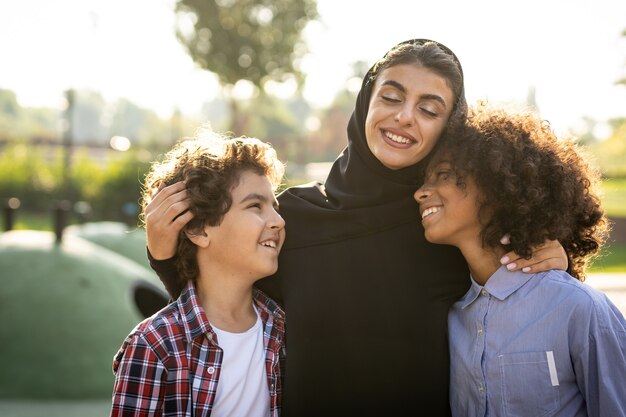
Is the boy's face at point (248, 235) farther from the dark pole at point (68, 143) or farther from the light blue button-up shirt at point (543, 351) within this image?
the dark pole at point (68, 143)

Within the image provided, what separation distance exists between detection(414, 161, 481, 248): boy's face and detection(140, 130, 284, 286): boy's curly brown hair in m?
0.66

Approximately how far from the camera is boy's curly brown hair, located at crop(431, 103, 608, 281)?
2.57m

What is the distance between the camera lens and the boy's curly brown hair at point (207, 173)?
274cm

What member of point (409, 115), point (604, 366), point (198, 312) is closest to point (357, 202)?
point (409, 115)

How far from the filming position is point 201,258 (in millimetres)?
2824

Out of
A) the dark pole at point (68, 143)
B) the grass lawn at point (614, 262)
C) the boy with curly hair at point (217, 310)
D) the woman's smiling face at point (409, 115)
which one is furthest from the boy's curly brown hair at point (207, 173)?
the dark pole at point (68, 143)

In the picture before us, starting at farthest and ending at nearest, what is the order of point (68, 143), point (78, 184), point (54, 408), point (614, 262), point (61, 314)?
point (78, 184)
point (68, 143)
point (614, 262)
point (61, 314)
point (54, 408)

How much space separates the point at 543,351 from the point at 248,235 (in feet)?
3.69

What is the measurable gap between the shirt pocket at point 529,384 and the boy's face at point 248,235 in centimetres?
92

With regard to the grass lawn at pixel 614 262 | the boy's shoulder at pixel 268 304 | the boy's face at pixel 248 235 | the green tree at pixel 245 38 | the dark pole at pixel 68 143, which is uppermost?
the green tree at pixel 245 38

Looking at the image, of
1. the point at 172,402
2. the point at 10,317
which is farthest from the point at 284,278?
the point at 10,317

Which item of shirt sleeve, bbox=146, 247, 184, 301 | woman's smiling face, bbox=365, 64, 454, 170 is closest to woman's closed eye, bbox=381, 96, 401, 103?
woman's smiling face, bbox=365, 64, 454, 170

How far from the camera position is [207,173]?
2.78 m

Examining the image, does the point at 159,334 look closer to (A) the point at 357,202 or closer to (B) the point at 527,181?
(A) the point at 357,202
